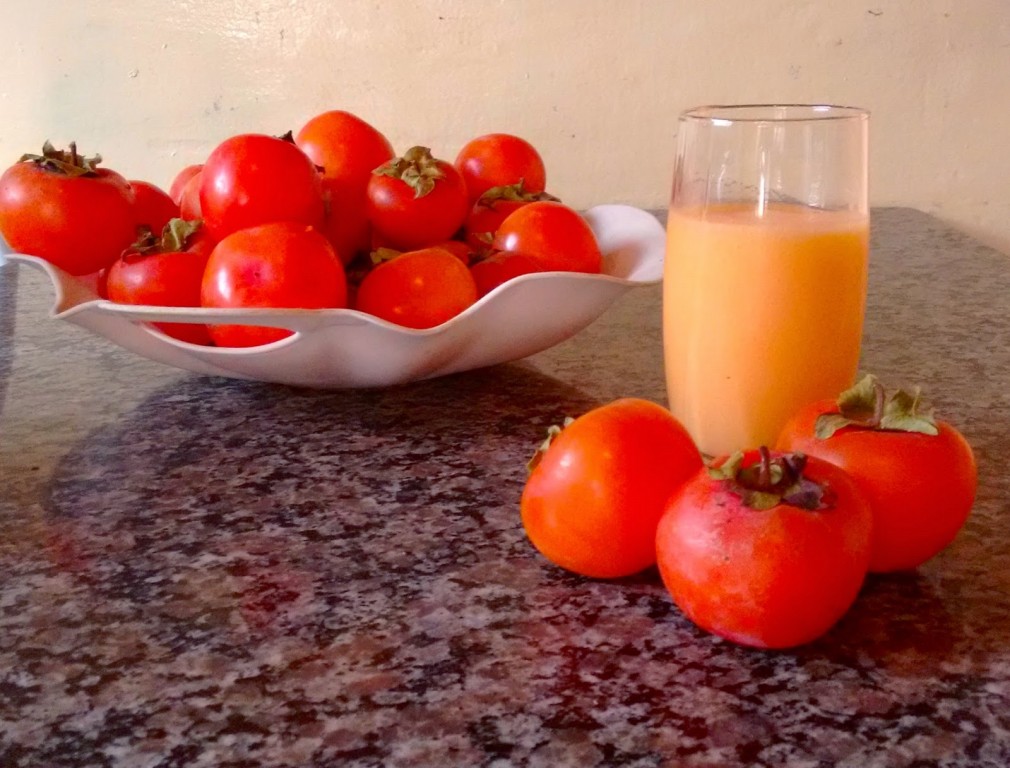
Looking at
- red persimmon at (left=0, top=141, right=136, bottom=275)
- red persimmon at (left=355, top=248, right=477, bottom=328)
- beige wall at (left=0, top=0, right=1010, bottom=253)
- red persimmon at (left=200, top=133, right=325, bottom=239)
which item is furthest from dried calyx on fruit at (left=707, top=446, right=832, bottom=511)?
beige wall at (left=0, top=0, right=1010, bottom=253)

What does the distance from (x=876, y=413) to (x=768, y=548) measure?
11 cm

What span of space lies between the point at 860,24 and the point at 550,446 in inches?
44.6

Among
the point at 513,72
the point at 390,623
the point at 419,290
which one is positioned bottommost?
the point at 390,623

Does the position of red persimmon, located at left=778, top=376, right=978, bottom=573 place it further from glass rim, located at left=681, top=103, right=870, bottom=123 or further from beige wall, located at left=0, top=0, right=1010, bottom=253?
beige wall, located at left=0, top=0, right=1010, bottom=253

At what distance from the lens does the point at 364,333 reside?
1.94ft

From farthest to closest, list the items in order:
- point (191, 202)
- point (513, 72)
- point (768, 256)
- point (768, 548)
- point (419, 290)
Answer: point (513, 72) → point (191, 202) → point (419, 290) → point (768, 256) → point (768, 548)

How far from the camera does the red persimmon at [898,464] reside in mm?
400

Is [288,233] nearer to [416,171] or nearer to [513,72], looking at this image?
[416,171]

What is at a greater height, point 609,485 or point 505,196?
point 505,196

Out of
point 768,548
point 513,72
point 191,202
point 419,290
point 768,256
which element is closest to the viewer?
point 768,548

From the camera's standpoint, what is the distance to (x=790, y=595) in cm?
35

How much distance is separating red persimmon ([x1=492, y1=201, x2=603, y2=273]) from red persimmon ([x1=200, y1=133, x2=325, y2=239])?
0.14 meters

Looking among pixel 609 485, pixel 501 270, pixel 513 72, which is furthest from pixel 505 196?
pixel 513 72

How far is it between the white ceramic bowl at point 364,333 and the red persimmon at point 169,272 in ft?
0.07
